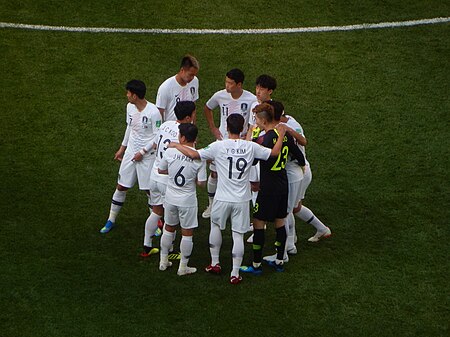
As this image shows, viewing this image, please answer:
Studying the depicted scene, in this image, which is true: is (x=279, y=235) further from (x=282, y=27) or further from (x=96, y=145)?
(x=282, y=27)

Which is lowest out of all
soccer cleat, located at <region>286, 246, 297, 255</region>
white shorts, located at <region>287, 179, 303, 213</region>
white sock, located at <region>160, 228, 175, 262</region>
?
soccer cleat, located at <region>286, 246, 297, 255</region>

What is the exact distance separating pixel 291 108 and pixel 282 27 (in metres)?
2.63

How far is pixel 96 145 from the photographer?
561 inches

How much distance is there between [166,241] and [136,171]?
1.21m

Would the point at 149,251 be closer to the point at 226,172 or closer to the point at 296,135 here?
the point at 226,172

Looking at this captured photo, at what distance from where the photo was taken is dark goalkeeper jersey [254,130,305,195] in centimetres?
1091

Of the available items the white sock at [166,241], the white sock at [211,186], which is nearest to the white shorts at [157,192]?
the white sock at [166,241]

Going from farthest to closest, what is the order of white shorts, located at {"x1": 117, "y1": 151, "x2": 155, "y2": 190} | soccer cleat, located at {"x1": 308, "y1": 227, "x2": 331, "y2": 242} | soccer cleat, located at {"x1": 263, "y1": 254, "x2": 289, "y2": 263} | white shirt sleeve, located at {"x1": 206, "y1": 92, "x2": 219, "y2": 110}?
white shirt sleeve, located at {"x1": 206, "y1": 92, "x2": 219, "y2": 110}
soccer cleat, located at {"x1": 308, "y1": 227, "x2": 331, "y2": 242}
white shorts, located at {"x1": 117, "y1": 151, "x2": 155, "y2": 190}
soccer cleat, located at {"x1": 263, "y1": 254, "x2": 289, "y2": 263}

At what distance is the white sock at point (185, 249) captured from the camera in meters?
11.1

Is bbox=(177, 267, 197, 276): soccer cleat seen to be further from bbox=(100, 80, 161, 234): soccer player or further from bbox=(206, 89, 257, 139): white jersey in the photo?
bbox=(206, 89, 257, 139): white jersey

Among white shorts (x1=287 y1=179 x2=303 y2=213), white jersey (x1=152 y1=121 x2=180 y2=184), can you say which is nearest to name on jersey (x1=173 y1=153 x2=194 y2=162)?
white jersey (x1=152 y1=121 x2=180 y2=184)

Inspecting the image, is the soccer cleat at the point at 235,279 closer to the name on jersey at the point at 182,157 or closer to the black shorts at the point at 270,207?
the black shorts at the point at 270,207

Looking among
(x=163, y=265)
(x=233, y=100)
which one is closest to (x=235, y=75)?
(x=233, y=100)

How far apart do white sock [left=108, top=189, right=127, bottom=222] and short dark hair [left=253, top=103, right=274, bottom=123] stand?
2.32m
